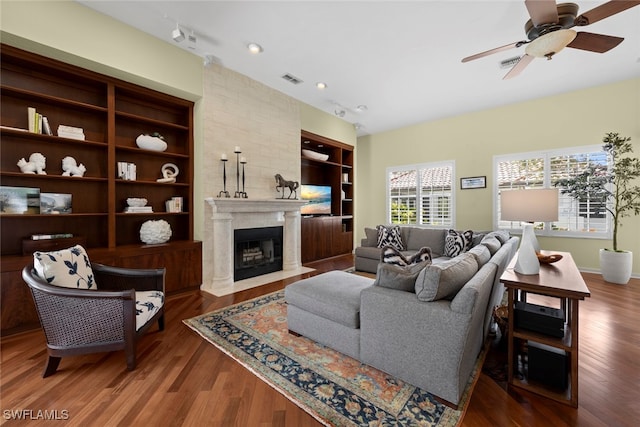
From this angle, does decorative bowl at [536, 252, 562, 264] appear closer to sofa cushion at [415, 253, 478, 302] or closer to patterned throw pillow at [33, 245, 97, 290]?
sofa cushion at [415, 253, 478, 302]

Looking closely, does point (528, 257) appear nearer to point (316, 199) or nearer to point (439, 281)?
point (439, 281)

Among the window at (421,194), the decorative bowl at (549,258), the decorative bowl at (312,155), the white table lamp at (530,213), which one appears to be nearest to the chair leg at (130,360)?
the white table lamp at (530,213)

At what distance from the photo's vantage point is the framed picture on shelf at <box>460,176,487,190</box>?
5602 mm

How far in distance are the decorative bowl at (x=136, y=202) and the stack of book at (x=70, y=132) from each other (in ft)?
2.72

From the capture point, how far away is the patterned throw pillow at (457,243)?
4129mm

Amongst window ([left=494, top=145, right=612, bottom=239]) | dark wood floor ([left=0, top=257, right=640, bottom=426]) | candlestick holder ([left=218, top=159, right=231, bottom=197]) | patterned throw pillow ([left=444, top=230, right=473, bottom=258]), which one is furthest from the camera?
window ([left=494, top=145, right=612, bottom=239])

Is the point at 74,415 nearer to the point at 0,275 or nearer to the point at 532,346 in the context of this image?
the point at 0,275

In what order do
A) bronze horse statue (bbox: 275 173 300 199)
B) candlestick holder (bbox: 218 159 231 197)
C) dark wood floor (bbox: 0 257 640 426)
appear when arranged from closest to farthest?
dark wood floor (bbox: 0 257 640 426) → candlestick holder (bbox: 218 159 231 197) → bronze horse statue (bbox: 275 173 300 199)

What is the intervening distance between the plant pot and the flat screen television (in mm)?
4868

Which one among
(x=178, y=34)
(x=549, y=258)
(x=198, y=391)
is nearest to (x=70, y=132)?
(x=178, y=34)

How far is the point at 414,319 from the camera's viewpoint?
5.41 feet

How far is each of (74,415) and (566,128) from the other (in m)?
7.33

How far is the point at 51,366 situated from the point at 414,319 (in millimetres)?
2612

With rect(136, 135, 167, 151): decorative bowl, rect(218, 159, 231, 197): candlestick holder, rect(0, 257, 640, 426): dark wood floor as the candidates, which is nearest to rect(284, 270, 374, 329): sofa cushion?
rect(0, 257, 640, 426): dark wood floor
